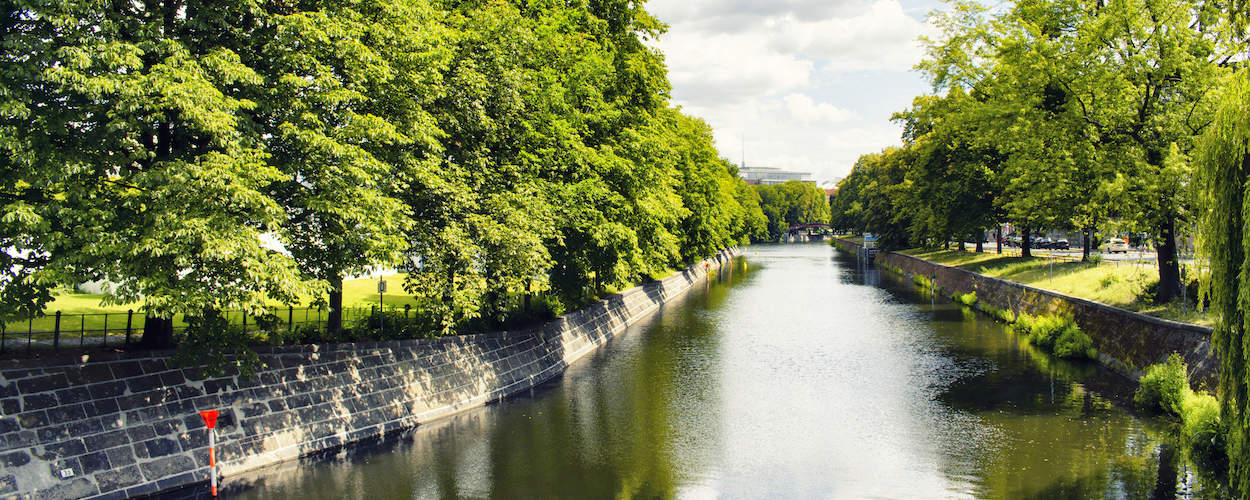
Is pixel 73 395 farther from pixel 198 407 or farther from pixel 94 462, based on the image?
pixel 198 407

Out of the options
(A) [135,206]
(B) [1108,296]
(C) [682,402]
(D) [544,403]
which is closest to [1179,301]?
(B) [1108,296]

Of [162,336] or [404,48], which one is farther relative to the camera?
[404,48]

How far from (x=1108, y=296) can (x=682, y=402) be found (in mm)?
19202

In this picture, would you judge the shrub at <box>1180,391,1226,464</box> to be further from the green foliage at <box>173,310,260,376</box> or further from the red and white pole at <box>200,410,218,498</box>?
the green foliage at <box>173,310,260,376</box>

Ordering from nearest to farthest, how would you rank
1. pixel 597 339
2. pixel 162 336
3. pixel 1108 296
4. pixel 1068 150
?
1. pixel 162 336
2. pixel 1068 150
3. pixel 1108 296
4. pixel 597 339

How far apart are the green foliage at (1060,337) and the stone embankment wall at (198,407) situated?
72.3 feet

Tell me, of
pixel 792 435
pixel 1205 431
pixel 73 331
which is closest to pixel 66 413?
pixel 73 331

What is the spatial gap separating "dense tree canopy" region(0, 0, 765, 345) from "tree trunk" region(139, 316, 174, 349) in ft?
0.15

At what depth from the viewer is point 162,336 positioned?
53.1 feet

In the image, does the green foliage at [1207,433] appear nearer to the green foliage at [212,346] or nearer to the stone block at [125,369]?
the green foliage at [212,346]

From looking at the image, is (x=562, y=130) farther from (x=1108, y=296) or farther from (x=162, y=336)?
(x=1108, y=296)

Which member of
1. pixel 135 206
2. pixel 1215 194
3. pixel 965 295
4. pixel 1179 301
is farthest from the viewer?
pixel 965 295

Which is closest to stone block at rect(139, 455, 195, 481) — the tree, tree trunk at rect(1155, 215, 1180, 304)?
the tree

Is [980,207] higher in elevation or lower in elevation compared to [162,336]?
higher
